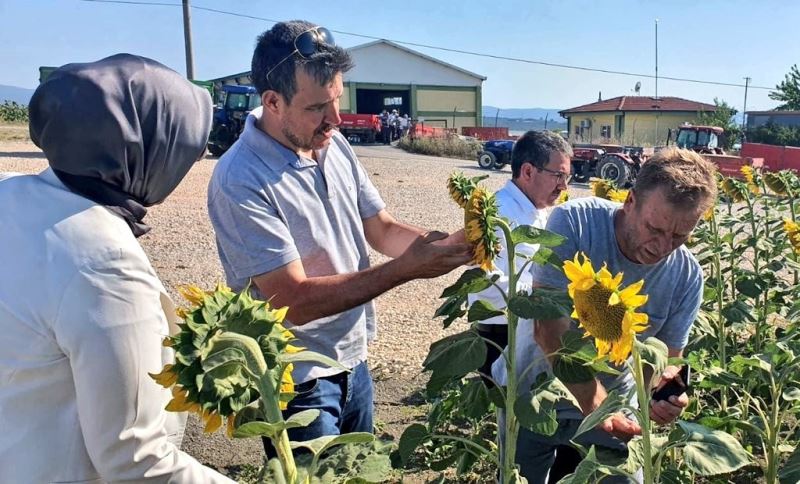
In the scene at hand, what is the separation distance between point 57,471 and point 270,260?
72 centimetres

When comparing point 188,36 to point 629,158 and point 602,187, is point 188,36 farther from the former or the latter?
point 602,187

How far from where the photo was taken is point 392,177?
15.3m

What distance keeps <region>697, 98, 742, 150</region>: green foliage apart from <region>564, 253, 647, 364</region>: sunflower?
3679 cm

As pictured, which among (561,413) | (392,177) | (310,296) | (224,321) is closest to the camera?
(224,321)

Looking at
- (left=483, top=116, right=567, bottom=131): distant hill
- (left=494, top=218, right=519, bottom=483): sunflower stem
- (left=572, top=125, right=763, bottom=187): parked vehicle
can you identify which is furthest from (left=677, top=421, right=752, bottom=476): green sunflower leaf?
(left=483, top=116, right=567, bottom=131): distant hill

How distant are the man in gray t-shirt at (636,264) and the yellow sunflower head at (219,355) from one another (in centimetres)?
96

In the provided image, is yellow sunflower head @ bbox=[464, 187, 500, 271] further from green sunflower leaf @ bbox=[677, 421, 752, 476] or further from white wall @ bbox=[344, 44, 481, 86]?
white wall @ bbox=[344, 44, 481, 86]

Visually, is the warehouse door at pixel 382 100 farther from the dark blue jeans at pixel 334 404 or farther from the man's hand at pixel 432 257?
the man's hand at pixel 432 257

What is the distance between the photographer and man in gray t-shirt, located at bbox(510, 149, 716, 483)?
5.78 ft

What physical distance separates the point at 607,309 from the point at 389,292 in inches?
199

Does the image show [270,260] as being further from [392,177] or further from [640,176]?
[392,177]

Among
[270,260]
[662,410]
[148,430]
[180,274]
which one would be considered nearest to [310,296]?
[270,260]

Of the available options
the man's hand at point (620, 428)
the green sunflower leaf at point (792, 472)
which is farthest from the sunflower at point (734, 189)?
the green sunflower leaf at point (792, 472)

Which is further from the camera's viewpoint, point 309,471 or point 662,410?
point 662,410
